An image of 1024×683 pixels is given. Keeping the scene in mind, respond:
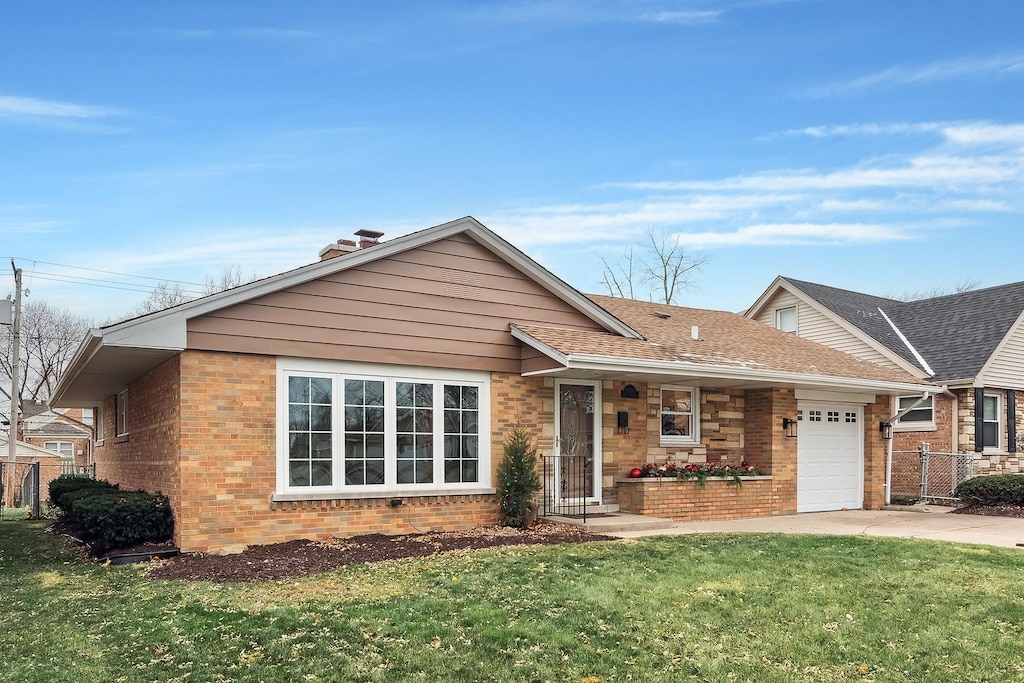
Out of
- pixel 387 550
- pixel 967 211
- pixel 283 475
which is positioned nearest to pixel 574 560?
pixel 387 550

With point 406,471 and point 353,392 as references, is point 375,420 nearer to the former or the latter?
point 353,392

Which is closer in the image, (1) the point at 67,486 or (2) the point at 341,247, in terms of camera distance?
(2) the point at 341,247

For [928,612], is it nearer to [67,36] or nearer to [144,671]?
[144,671]

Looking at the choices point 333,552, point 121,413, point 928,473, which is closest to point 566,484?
point 333,552

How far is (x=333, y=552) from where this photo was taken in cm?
984

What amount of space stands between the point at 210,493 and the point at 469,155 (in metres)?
9.17

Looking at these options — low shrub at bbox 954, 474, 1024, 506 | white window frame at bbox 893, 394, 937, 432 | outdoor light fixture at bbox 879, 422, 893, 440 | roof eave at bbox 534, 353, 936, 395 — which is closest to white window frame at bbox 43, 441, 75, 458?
white window frame at bbox 893, 394, 937, 432

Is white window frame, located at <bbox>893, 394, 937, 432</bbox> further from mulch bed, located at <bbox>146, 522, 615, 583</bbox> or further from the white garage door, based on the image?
mulch bed, located at <bbox>146, 522, 615, 583</bbox>

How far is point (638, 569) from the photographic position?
8766 millimetres

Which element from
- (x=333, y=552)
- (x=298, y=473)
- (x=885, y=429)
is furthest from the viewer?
(x=885, y=429)

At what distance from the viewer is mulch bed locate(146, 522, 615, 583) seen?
8.77 metres

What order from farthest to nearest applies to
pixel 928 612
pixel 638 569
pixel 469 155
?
pixel 469 155, pixel 638 569, pixel 928 612

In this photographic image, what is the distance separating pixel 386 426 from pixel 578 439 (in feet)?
11.1

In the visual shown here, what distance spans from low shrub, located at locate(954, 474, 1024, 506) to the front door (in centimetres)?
→ 884
